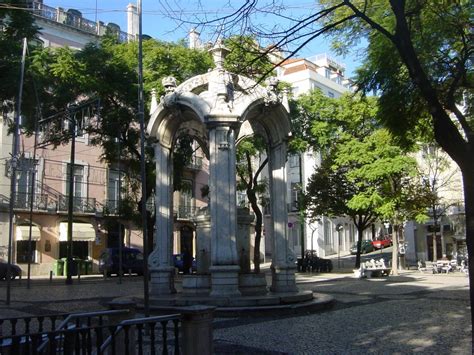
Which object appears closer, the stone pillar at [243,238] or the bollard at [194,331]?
the bollard at [194,331]

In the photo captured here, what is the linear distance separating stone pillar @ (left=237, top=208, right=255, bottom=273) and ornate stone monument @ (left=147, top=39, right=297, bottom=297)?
28.4 inches

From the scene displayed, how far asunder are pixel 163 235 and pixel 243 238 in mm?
2147

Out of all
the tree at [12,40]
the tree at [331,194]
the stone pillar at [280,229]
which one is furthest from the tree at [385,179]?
the tree at [12,40]

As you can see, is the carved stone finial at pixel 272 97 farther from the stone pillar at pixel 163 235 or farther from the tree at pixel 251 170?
the tree at pixel 251 170

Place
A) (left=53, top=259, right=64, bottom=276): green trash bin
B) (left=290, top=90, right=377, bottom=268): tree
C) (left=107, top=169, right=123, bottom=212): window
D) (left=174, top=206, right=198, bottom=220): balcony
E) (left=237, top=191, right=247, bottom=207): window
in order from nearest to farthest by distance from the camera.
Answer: (left=290, top=90, right=377, bottom=268): tree
(left=53, top=259, right=64, bottom=276): green trash bin
(left=237, top=191, right=247, bottom=207): window
(left=107, top=169, right=123, bottom=212): window
(left=174, top=206, right=198, bottom=220): balcony

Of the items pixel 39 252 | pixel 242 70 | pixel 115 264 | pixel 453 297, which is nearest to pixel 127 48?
pixel 115 264

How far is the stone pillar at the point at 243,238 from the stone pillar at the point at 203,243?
848 millimetres

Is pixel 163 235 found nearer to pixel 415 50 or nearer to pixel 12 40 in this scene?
pixel 12 40

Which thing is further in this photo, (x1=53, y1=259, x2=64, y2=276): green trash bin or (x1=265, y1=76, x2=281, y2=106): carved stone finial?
(x1=53, y1=259, x2=64, y2=276): green trash bin

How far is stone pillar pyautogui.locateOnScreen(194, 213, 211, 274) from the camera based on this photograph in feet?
47.4

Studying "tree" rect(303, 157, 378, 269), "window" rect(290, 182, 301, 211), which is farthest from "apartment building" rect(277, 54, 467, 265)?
"tree" rect(303, 157, 378, 269)

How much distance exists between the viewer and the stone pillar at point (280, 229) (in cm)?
1427

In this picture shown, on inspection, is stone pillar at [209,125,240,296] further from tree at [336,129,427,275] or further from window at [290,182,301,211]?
window at [290,182,301,211]

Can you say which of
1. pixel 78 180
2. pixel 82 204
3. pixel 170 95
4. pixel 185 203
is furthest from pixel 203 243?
pixel 185 203
